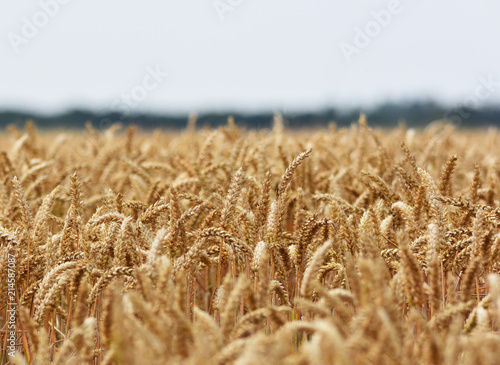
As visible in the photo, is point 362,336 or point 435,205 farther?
point 435,205

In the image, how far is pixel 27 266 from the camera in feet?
6.33

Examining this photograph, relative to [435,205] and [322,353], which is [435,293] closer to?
[322,353]

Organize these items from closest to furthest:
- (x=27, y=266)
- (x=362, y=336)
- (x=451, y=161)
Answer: (x=362, y=336) < (x=27, y=266) < (x=451, y=161)

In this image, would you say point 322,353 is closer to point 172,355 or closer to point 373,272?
point 373,272

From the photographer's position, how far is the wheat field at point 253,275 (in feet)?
3.55

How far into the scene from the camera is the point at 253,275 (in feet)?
6.22

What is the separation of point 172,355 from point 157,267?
38 centimetres

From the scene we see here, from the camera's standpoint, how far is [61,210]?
12.2 feet

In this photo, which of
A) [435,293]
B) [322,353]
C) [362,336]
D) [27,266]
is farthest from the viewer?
[27,266]

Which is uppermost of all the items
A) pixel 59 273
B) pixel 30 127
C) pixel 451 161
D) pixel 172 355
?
pixel 30 127

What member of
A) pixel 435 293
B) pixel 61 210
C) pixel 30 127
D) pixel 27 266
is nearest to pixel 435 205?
pixel 435 293

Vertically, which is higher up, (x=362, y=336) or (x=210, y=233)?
(x=210, y=233)

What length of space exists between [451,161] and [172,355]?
175 centimetres

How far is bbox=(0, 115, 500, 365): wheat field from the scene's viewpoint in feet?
3.55
